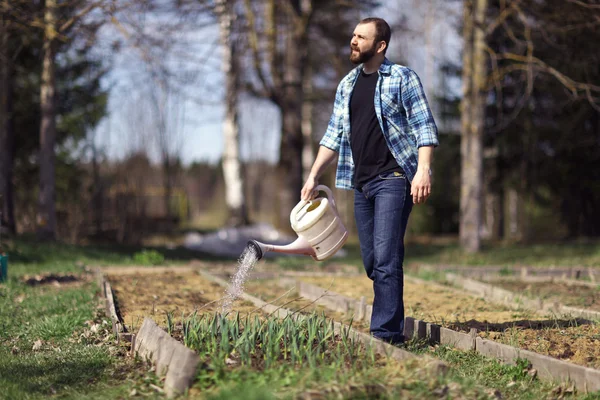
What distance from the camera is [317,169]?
5074 mm

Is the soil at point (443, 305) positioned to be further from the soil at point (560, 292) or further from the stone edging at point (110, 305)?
the stone edging at point (110, 305)

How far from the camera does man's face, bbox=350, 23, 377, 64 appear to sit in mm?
4875

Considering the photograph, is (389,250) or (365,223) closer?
(389,250)

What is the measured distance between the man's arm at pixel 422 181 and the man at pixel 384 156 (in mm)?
15

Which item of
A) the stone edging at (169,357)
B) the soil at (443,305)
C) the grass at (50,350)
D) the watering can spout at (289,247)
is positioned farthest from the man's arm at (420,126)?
the grass at (50,350)

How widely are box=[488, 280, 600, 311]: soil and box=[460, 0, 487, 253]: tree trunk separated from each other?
231 inches

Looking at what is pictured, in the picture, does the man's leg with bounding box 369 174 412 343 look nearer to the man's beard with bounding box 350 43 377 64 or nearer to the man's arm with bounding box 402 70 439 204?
the man's arm with bounding box 402 70 439 204

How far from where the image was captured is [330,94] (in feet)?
69.1

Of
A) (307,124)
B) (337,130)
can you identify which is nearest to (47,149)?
(337,130)

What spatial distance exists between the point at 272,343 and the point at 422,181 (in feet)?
4.41

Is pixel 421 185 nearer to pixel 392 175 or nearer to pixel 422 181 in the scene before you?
pixel 422 181

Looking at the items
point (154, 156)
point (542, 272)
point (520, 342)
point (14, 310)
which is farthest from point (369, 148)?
point (154, 156)

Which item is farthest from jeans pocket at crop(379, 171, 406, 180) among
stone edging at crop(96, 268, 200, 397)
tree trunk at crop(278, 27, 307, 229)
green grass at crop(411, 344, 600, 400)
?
tree trunk at crop(278, 27, 307, 229)

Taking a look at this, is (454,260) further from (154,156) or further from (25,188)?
(154,156)
